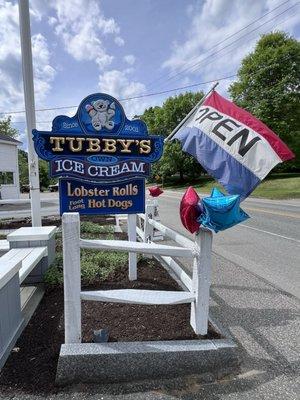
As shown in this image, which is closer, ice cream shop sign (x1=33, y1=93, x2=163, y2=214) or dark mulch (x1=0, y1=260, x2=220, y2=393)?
dark mulch (x1=0, y1=260, x2=220, y2=393)

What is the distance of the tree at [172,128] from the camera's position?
48656 millimetres

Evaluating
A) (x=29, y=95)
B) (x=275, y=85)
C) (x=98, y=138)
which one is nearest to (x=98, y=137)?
(x=98, y=138)

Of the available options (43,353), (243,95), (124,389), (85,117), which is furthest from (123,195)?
(243,95)

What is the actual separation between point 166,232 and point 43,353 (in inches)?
86.1

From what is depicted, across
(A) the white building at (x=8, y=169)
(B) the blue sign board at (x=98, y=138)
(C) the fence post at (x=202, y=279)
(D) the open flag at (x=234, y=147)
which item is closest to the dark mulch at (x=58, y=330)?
(C) the fence post at (x=202, y=279)

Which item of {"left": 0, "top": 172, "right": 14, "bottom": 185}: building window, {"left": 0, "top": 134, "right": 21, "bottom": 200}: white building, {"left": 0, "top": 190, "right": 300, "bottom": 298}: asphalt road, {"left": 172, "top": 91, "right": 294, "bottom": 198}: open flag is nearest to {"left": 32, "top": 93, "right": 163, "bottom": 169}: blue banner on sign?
{"left": 172, "top": 91, "right": 294, "bottom": 198}: open flag

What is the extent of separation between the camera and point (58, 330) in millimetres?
3529

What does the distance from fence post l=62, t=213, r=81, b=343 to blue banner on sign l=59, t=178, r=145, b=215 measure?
1.44 metres

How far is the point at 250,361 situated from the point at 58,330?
1.90 meters

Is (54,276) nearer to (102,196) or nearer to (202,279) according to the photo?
(102,196)

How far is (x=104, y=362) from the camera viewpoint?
2.81 m

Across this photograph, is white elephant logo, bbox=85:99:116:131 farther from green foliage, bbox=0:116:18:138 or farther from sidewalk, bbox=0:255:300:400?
green foliage, bbox=0:116:18:138

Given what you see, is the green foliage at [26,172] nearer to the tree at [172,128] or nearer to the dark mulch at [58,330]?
the tree at [172,128]

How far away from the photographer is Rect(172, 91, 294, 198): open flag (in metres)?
3.23
